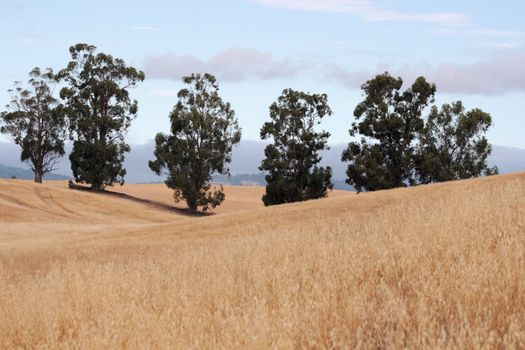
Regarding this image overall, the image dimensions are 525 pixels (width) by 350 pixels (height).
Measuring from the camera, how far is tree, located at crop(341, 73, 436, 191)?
2208 inches

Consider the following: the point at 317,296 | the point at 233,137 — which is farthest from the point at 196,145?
the point at 317,296

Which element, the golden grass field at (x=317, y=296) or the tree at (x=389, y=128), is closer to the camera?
the golden grass field at (x=317, y=296)

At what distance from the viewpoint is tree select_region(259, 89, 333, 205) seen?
58.5 m

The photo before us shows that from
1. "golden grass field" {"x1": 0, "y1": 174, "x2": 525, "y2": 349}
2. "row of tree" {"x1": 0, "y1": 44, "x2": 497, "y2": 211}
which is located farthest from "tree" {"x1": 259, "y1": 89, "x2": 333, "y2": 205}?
"golden grass field" {"x1": 0, "y1": 174, "x2": 525, "y2": 349}

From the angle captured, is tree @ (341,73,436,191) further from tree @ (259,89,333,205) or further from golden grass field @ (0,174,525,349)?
golden grass field @ (0,174,525,349)

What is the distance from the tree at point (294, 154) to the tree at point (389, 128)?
12.3 ft

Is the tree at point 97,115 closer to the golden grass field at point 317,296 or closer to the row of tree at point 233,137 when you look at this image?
the row of tree at point 233,137

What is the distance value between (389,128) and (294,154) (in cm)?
919

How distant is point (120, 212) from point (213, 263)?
48.6 m

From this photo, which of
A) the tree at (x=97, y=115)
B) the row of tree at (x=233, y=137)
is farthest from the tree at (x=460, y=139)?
the tree at (x=97, y=115)

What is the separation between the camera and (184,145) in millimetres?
62906

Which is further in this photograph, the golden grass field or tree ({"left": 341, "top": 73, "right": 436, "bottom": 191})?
tree ({"left": 341, "top": 73, "right": 436, "bottom": 191})

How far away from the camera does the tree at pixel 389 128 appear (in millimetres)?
56094

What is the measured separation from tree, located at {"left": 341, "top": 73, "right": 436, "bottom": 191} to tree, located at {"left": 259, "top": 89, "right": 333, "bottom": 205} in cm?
375
